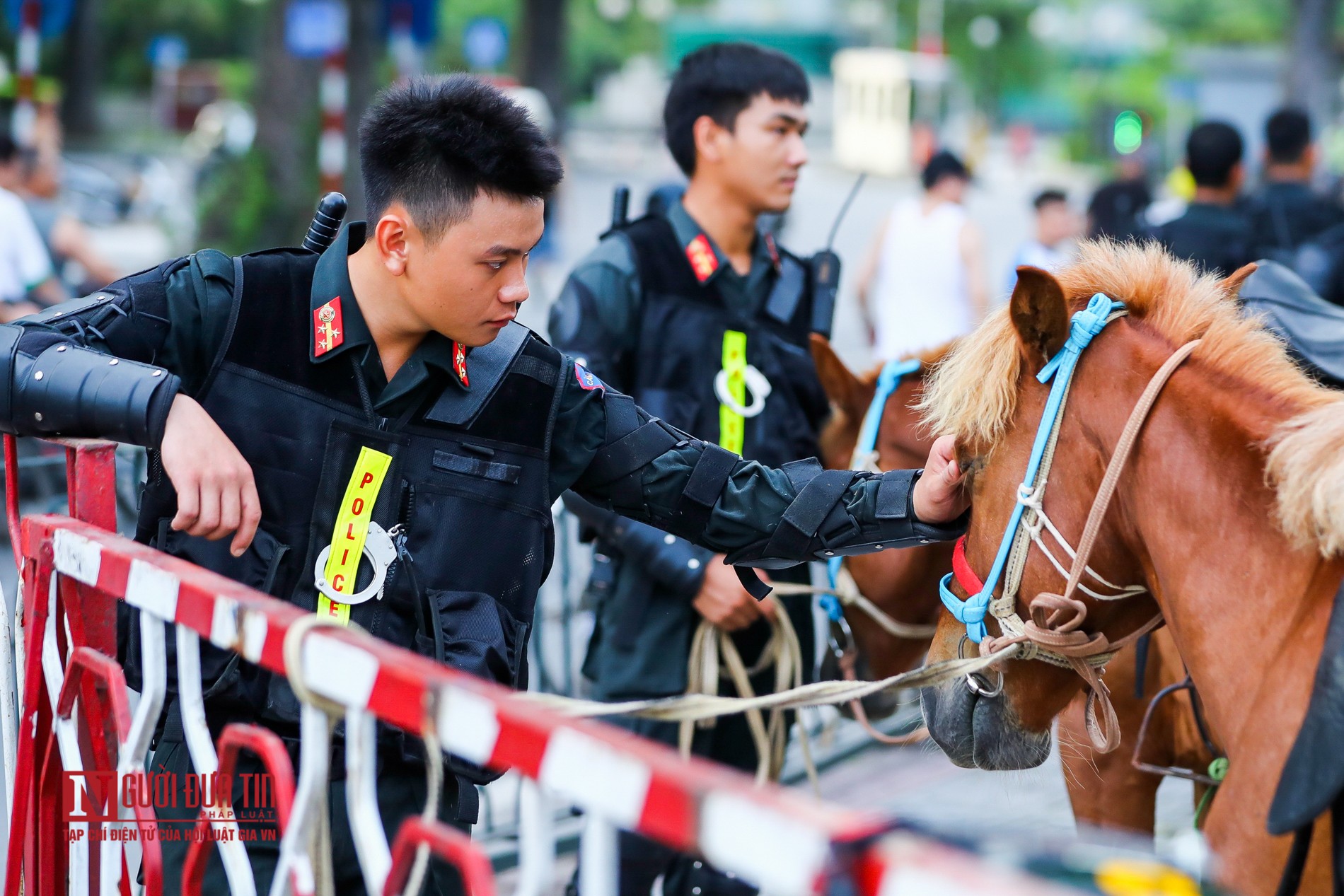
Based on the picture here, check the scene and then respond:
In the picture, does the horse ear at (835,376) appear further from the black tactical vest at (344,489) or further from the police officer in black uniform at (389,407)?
the black tactical vest at (344,489)

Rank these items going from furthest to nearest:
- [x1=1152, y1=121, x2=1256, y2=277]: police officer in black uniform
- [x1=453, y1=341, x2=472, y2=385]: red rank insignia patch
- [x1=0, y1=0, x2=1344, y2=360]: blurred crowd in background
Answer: [x1=0, y1=0, x2=1344, y2=360]: blurred crowd in background → [x1=1152, y1=121, x2=1256, y2=277]: police officer in black uniform → [x1=453, y1=341, x2=472, y2=385]: red rank insignia patch

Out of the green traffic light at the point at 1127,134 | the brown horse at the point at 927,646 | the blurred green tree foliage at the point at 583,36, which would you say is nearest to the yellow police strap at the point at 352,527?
the brown horse at the point at 927,646

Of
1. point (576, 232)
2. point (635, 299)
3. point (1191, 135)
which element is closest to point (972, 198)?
point (576, 232)

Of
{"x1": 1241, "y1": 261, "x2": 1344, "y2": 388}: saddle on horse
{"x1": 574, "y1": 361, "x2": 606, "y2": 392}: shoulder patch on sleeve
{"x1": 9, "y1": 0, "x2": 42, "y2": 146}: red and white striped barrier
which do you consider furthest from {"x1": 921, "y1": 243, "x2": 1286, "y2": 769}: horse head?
{"x1": 9, "y1": 0, "x2": 42, "y2": 146}: red and white striped barrier

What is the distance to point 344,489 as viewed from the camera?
2.30m

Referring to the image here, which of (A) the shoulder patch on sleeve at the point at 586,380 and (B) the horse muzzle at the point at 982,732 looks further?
(A) the shoulder patch on sleeve at the point at 586,380

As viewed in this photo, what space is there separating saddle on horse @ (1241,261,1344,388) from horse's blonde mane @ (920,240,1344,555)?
47 cm

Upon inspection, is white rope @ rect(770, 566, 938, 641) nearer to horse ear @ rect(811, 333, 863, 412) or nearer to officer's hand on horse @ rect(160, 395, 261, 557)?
horse ear @ rect(811, 333, 863, 412)

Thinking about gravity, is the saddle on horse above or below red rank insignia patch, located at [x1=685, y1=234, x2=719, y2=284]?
below

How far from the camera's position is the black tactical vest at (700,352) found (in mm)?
3469

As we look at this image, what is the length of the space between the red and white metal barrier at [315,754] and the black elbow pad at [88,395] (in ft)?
0.64

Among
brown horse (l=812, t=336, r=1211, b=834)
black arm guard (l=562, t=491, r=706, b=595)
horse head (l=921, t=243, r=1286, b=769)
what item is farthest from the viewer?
black arm guard (l=562, t=491, r=706, b=595)

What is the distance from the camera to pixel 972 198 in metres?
34.2

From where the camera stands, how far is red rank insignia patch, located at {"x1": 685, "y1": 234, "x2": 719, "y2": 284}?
352cm
